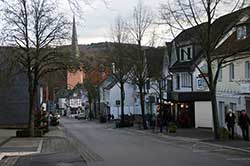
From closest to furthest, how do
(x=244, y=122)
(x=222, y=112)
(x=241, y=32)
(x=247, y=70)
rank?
(x=244, y=122) < (x=247, y=70) < (x=241, y=32) < (x=222, y=112)

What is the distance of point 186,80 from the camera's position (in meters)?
59.7

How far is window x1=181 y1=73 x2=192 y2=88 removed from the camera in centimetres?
5853

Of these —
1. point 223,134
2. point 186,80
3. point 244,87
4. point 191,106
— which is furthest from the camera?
point 186,80

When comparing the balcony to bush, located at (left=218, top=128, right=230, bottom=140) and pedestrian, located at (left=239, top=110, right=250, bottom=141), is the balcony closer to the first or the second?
pedestrian, located at (left=239, top=110, right=250, bottom=141)

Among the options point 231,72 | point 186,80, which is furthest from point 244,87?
point 186,80

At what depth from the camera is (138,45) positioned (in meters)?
56.0

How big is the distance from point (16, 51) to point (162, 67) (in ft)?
118

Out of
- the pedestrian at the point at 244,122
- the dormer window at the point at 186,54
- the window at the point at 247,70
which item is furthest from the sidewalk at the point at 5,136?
the dormer window at the point at 186,54

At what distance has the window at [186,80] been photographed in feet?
192

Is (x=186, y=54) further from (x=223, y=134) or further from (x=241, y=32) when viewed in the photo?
(x=223, y=134)

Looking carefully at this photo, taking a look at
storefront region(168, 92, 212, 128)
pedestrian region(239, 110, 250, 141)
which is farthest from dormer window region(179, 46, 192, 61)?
pedestrian region(239, 110, 250, 141)

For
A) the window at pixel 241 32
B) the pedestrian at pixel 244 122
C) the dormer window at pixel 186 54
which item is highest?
the dormer window at pixel 186 54

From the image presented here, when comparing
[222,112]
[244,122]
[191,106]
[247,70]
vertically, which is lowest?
[244,122]

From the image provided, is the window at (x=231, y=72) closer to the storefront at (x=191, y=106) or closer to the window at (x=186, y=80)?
the storefront at (x=191, y=106)
